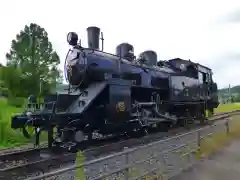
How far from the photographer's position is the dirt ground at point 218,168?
6.92 m

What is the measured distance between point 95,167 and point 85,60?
20.7 feet

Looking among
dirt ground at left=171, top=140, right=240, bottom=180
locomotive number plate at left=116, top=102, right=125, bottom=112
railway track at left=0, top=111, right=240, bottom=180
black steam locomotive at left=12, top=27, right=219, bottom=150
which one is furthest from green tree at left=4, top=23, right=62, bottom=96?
dirt ground at left=171, top=140, right=240, bottom=180

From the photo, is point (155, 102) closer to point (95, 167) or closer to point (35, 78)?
point (95, 167)

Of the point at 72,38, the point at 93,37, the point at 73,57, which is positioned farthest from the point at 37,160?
the point at 93,37

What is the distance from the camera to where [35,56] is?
46.2 meters

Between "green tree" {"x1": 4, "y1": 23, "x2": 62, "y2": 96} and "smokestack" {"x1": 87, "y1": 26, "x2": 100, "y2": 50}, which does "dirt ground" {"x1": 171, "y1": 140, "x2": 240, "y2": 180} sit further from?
"green tree" {"x1": 4, "y1": 23, "x2": 62, "y2": 96}

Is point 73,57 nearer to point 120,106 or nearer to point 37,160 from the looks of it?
point 120,106

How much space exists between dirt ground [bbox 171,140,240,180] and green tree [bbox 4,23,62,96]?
35.3m

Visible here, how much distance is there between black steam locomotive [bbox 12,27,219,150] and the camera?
9656mm

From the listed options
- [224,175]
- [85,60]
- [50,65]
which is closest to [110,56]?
[85,60]

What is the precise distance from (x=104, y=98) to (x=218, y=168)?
179 inches

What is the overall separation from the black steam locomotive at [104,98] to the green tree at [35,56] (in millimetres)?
30090

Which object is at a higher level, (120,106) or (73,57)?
(73,57)

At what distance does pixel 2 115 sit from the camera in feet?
53.6
